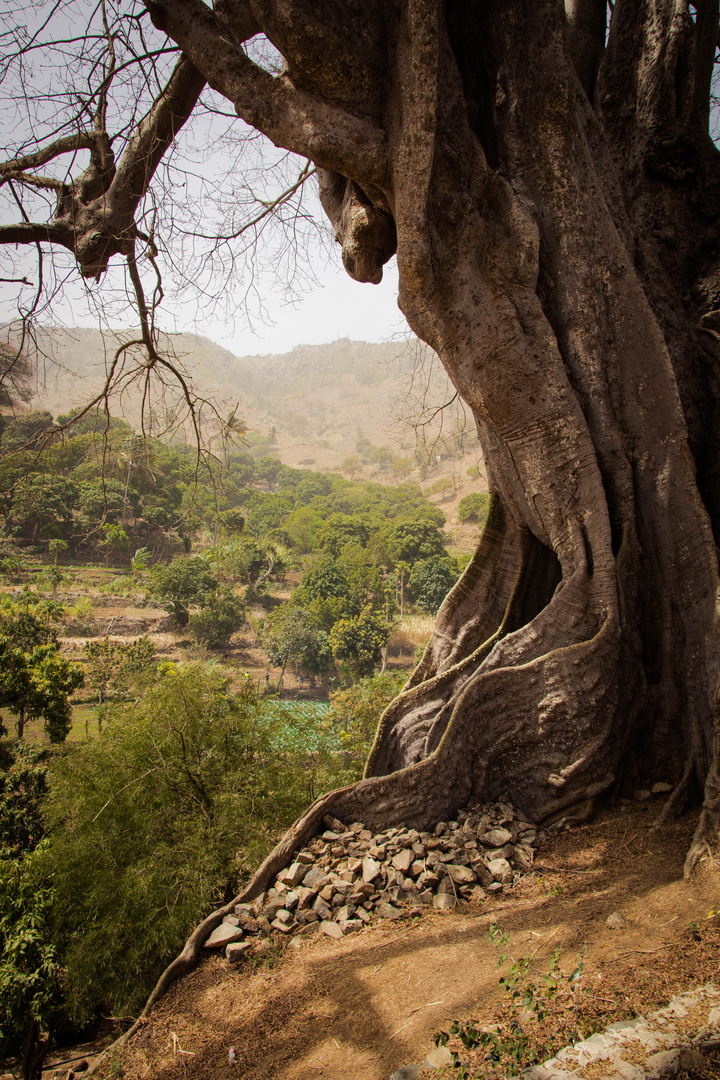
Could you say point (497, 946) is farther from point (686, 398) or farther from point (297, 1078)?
point (686, 398)

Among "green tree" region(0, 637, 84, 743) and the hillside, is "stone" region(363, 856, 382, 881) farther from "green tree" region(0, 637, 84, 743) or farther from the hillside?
the hillside

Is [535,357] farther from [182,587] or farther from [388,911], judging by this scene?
[182,587]

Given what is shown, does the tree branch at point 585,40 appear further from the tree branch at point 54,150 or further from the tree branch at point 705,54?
the tree branch at point 54,150

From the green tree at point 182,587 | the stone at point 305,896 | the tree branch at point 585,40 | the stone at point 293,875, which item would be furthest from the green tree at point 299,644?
the stone at point 305,896

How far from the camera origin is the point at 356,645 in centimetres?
3622

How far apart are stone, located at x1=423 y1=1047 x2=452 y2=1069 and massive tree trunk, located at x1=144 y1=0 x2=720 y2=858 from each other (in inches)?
61.6

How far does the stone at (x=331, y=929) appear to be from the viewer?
2773 mm

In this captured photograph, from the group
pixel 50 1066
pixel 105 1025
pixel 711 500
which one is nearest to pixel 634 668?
pixel 711 500

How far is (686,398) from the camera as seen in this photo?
385 cm

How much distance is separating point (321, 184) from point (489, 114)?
128cm

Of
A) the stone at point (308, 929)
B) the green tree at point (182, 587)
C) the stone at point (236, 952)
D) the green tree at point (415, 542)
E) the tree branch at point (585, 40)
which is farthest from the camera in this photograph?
the green tree at point (415, 542)

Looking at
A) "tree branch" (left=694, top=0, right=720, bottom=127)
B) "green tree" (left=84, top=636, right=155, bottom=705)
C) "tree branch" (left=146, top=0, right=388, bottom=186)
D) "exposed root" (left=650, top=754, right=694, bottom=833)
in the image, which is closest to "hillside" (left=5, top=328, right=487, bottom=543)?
"green tree" (left=84, top=636, right=155, bottom=705)

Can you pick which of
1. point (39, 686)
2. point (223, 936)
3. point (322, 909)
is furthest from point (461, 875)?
point (39, 686)

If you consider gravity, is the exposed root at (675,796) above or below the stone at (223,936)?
above
